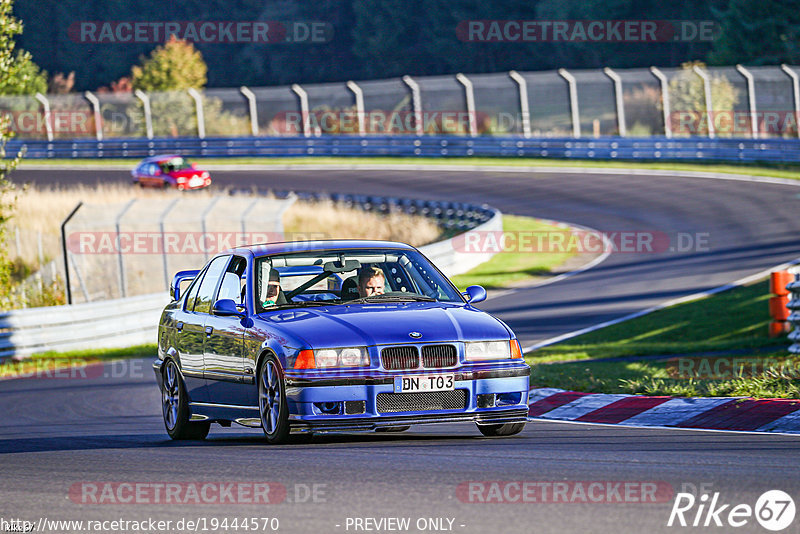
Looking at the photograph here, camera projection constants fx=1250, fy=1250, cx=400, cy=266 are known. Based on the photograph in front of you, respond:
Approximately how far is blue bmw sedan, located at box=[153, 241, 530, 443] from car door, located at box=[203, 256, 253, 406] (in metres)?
0.01

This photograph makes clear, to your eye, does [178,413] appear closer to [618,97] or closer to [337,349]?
[337,349]

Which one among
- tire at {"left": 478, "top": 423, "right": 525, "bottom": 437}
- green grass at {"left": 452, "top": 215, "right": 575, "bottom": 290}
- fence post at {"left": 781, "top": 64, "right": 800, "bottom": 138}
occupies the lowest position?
green grass at {"left": 452, "top": 215, "right": 575, "bottom": 290}

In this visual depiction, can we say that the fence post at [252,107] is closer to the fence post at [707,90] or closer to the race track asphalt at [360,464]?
the fence post at [707,90]

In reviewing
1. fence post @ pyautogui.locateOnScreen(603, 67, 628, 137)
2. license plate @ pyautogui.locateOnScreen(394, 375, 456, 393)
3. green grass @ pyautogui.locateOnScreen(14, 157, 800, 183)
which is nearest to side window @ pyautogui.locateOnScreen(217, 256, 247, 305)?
license plate @ pyautogui.locateOnScreen(394, 375, 456, 393)

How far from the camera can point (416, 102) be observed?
49469 mm

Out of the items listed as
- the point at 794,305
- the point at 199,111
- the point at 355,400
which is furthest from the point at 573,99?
the point at 355,400

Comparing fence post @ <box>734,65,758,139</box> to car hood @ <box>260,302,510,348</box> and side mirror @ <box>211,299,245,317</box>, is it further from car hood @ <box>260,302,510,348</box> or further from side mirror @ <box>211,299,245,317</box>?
side mirror @ <box>211,299,245,317</box>

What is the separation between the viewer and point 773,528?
18.2 ft

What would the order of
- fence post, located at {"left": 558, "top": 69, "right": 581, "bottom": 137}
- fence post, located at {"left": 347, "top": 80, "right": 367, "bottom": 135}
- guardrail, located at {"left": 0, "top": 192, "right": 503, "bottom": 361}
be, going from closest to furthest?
guardrail, located at {"left": 0, "top": 192, "right": 503, "bottom": 361} < fence post, located at {"left": 558, "top": 69, "right": 581, "bottom": 137} < fence post, located at {"left": 347, "top": 80, "right": 367, "bottom": 135}

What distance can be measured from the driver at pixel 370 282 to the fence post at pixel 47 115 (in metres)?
43.9

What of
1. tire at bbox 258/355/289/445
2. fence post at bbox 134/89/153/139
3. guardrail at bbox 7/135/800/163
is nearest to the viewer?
tire at bbox 258/355/289/445

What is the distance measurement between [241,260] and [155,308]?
1207 centimetres

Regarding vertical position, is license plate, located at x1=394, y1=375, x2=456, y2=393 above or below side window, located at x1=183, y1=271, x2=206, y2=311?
below

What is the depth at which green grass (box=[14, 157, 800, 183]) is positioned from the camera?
40312mm
